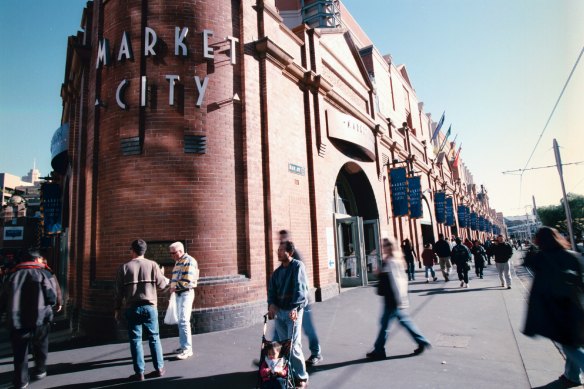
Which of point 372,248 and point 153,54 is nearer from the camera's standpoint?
point 153,54

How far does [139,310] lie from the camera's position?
4.48 meters

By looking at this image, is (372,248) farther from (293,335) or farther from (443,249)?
(293,335)

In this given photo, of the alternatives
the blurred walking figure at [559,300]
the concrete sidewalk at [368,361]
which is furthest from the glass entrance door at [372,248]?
the blurred walking figure at [559,300]

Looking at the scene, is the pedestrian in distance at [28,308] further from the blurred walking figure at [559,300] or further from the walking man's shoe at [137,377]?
the blurred walking figure at [559,300]

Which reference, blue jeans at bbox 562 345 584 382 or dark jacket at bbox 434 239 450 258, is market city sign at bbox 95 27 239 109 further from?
dark jacket at bbox 434 239 450 258

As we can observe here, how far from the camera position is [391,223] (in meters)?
17.3

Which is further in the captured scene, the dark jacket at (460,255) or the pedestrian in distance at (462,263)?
the dark jacket at (460,255)

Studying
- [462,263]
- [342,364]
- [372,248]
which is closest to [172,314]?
[342,364]

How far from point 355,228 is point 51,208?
42.7 feet

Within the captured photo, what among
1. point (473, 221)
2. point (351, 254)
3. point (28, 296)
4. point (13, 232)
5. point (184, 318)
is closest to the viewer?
point (28, 296)

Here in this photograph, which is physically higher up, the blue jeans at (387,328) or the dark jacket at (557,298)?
the dark jacket at (557,298)

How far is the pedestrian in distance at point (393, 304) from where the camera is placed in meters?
4.86

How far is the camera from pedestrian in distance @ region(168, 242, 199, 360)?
17.4 ft

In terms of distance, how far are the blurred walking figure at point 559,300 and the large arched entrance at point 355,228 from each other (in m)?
7.99
